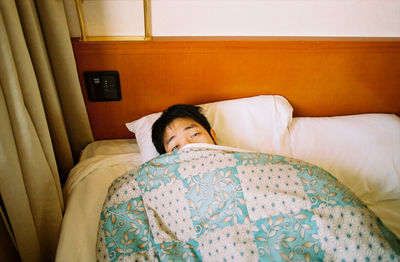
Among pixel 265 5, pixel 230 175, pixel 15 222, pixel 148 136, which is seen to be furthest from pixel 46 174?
pixel 265 5

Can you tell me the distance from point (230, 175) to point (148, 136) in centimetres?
51

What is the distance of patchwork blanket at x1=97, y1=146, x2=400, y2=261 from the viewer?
0.69 metres

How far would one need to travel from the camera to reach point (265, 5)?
3.99 feet

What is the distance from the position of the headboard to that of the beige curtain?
0.47ft

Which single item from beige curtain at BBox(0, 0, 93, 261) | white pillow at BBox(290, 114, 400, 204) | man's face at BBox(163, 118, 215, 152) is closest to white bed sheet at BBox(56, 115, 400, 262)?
white pillow at BBox(290, 114, 400, 204)

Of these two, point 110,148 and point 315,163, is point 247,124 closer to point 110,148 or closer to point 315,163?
point 315,163

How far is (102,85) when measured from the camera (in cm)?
118

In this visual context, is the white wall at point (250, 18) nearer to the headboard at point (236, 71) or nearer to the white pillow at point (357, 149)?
the headboard at point (236, 71)

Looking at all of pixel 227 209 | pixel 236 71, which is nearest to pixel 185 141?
pixel 227 209

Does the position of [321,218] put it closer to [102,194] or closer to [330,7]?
[102,194]

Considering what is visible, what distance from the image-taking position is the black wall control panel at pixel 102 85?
3.77ft

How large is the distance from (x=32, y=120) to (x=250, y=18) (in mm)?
1052

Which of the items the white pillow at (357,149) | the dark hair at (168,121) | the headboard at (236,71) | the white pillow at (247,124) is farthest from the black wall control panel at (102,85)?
the white pillow at (357,149)

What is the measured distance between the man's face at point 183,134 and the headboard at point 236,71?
28cm
